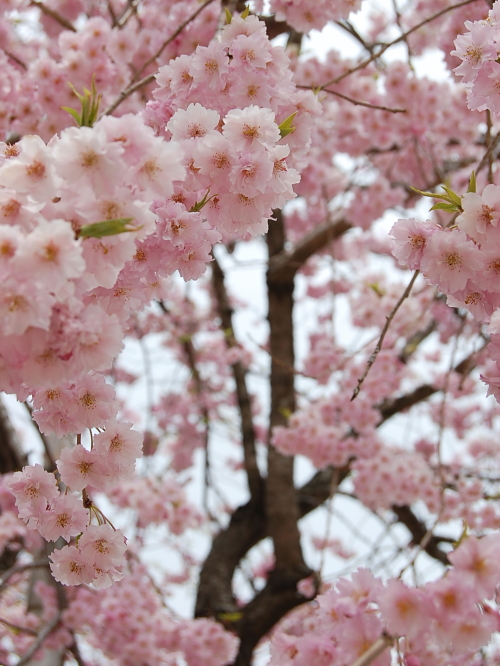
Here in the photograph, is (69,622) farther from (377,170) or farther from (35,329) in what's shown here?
(377,170)

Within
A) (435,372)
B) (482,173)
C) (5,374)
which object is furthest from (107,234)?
(435,372)

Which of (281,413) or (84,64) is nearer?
(84,64)

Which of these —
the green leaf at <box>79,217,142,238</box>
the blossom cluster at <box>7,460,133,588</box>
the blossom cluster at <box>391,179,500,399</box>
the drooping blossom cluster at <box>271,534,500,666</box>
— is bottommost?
the drooping blossom cluster at <box>271,534,500,666</box>

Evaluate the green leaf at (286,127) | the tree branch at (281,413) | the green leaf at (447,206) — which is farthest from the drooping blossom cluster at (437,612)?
the tree branch at (281,413)

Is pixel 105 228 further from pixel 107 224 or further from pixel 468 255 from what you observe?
pixel 468 255

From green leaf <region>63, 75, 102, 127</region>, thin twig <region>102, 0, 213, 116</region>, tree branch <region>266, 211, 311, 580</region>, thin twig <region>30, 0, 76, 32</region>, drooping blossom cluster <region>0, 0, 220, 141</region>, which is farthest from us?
tree branch <region>266, 211, 311, 580</region>

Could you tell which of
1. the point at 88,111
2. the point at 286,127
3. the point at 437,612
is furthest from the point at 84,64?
the point at 437,612

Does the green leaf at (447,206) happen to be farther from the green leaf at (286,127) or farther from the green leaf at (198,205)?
the green leaf at (198,205)

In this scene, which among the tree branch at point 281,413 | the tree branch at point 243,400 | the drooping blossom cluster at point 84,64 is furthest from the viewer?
the tree branch at point 243,400

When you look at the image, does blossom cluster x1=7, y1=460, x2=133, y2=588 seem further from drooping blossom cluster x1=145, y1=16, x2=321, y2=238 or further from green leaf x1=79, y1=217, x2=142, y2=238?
drooping blossom cluster x1=145, y1=16, x2=321, y2=238

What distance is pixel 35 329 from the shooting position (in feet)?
3.03

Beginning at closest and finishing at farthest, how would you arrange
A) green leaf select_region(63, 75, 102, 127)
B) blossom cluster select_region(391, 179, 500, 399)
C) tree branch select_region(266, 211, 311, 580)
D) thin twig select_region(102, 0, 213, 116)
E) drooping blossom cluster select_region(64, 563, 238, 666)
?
1. green leaf select_region(63, 75, 102, 127)
2. blossom cluster select_region(391, 179, 500, 399)
3. thin twig select_region(102, 0, 213, 116)
4. drooping blossom cluster select_region(64, 563, 238, 666)
5. tree branch select_region(266, 211, 311, 580)

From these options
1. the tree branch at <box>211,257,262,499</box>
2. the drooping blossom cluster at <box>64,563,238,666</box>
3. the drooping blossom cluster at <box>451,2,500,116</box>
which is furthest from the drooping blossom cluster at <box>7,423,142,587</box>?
the tree branch at <box>211,257,262,499</box>

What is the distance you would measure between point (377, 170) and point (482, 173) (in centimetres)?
114
